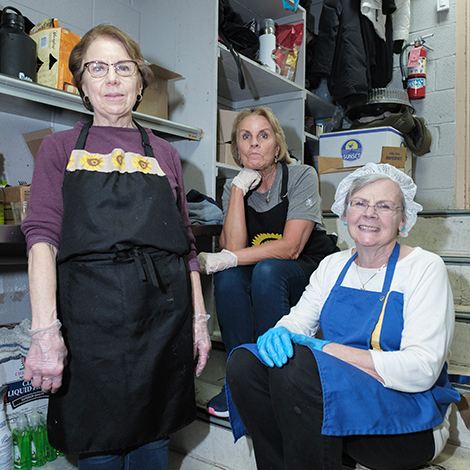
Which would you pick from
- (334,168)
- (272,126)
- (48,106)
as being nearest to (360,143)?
(334,168)

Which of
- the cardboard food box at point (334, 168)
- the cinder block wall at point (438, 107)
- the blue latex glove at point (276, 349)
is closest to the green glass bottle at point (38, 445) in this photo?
the blue latex glove at point (276, 349)

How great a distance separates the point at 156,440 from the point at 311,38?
2.79 meters

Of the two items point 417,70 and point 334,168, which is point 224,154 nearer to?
point 334,168

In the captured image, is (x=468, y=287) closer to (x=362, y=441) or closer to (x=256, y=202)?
(x=256, y=202)

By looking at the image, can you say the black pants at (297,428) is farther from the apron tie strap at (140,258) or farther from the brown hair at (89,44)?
the brown hair at (89,44)

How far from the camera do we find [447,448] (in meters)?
1.30

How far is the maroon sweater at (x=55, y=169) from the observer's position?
3.24 ft

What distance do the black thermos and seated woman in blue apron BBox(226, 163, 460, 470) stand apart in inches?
46.3

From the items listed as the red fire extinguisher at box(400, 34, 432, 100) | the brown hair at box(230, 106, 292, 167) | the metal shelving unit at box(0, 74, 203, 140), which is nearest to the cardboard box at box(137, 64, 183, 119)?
the metal shelving unit at box(0, 74, 203, 140)

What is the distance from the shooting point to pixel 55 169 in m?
1.03

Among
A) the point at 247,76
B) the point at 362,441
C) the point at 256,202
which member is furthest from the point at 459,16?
the point at 362,441

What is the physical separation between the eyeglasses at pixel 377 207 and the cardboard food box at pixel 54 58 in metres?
1.09

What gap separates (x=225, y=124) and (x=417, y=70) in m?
1.89

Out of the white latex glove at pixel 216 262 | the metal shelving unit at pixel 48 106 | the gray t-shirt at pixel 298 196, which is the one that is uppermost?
the metal shelving unit at pixel 48 106
